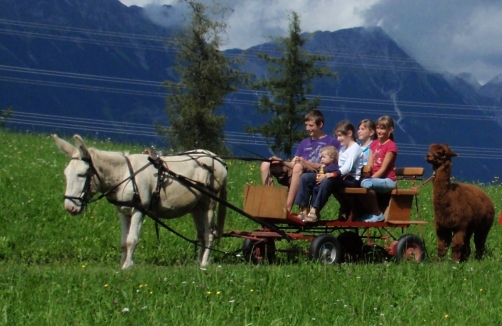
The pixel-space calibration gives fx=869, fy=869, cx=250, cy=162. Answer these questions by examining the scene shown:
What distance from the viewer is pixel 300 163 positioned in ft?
36.7

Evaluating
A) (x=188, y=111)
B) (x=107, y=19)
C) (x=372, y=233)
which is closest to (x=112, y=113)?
(x=107, y=19)

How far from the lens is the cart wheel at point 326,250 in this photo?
10.9 meters

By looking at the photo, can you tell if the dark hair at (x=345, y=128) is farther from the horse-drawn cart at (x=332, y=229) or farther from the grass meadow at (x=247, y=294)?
the grass meadow at (x=247, y=294)

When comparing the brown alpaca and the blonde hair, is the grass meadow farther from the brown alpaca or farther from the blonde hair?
the blonde hair

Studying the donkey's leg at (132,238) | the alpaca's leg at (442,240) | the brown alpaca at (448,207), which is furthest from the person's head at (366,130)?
the donkey's leg at (132,238)

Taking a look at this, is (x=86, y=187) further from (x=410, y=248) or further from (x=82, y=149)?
(x=410, y=248)

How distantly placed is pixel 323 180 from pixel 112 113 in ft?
514

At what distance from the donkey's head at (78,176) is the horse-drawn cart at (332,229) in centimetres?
224

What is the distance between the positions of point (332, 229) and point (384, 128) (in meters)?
1.54

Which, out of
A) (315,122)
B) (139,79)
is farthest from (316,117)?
(139,79)

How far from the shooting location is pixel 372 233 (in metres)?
14.8

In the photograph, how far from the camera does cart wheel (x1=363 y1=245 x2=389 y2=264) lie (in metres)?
12.1

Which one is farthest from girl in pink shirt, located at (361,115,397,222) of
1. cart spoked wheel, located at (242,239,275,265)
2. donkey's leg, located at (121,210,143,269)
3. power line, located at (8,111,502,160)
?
power line, located at (8,111,502,160)

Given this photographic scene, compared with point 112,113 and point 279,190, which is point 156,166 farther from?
point 112,113
